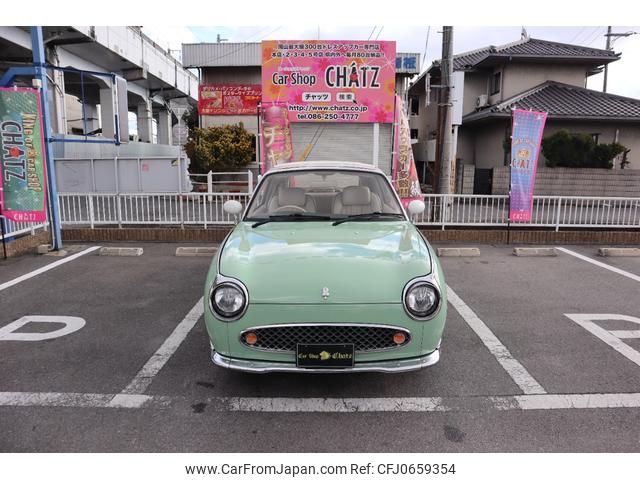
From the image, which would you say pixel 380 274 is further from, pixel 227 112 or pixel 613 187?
pixel 227 112

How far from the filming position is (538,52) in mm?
18375

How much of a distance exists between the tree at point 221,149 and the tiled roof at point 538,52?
8.66 meters

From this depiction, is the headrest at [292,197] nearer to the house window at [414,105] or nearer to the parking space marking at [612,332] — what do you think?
the parking space marking at [612,332]

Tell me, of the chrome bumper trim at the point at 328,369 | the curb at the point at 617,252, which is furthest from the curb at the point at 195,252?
the curb at the point at 617,252

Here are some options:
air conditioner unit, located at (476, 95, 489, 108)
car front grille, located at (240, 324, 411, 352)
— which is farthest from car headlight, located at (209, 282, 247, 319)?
air conditioner unit, located at (476, 95, 489, 108)

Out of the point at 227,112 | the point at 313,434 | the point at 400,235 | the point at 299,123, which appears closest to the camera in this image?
the point at 313,434

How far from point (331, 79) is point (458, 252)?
14.9ft

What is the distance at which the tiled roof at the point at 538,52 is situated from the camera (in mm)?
17938

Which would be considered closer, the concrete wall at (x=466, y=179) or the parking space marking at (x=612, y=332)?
the parking space marking at (x=612, y=332)

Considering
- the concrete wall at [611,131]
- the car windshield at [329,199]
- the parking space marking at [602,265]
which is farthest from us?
the concrete wall at [611,131]

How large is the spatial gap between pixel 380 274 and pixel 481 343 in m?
1.71

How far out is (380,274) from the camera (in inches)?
115

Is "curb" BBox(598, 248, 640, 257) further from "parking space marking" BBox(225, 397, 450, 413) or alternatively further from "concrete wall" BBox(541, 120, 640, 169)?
"concrete wall" BBox(541, 120, 640, 169)

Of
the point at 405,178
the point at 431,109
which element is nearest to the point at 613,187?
the point at 431,109
